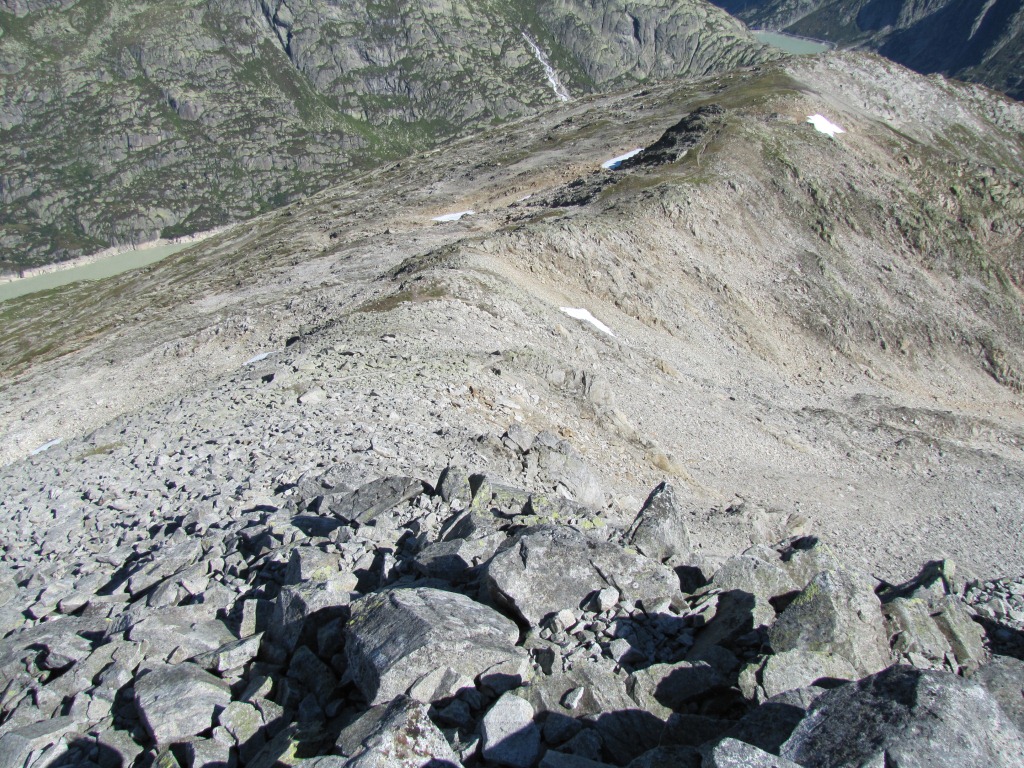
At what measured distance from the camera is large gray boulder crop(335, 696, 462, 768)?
7.50 metres

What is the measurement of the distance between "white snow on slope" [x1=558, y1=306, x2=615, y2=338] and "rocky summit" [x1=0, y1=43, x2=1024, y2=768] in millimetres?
310

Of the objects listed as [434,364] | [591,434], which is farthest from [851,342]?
[434,364]

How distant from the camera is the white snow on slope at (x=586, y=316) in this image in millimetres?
42172

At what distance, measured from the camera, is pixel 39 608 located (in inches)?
564

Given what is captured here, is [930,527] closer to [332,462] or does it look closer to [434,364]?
[434,364]

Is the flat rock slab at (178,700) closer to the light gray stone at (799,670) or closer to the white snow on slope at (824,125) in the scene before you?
the light gray stone at (799,670)

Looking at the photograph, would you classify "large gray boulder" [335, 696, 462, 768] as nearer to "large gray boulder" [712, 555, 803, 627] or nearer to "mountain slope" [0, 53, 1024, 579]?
"large gray boulder" [712, 555, 803, 627]

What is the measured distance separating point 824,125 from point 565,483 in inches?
2737

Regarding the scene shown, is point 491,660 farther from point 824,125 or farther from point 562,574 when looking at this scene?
point 824,125

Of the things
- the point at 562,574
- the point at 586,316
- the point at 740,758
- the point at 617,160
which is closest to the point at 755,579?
the point at 562,574

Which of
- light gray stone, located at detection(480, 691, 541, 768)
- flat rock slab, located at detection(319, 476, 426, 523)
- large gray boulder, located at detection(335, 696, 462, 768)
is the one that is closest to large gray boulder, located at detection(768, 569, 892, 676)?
light gray stone, located at detection(480, 691, 541, 768)

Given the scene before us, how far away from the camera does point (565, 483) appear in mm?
22484

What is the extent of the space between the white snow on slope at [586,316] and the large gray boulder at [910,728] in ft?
114

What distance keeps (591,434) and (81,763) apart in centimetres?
2209
